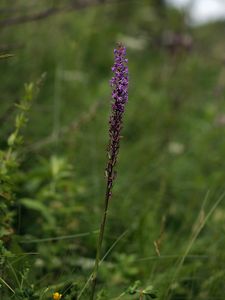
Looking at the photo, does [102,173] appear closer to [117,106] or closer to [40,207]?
[40,207]

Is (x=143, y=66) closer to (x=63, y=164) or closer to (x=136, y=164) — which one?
Result: (x=136, y=164)

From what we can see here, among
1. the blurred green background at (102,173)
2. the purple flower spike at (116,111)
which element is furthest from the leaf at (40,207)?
the purple flower spike at (116,111)

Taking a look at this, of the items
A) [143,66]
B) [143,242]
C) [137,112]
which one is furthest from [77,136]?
[143,66]

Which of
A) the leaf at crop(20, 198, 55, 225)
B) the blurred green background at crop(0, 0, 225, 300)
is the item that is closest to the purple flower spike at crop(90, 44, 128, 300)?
the blurred green background at crop(0, 0, 225, 300)

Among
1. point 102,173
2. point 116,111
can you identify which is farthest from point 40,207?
point 116,111

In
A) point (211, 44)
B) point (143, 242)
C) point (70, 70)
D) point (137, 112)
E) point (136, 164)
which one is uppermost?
point (211, 44)

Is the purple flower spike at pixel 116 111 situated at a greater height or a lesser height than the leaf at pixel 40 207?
greater

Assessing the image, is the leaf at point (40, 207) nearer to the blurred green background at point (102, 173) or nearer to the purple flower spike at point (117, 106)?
the blurred green background at point (102, 173)

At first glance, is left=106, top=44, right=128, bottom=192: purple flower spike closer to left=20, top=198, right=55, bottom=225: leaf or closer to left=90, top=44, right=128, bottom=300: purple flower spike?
left=90, top=44, right=128, bottom=300: purple flower spike
